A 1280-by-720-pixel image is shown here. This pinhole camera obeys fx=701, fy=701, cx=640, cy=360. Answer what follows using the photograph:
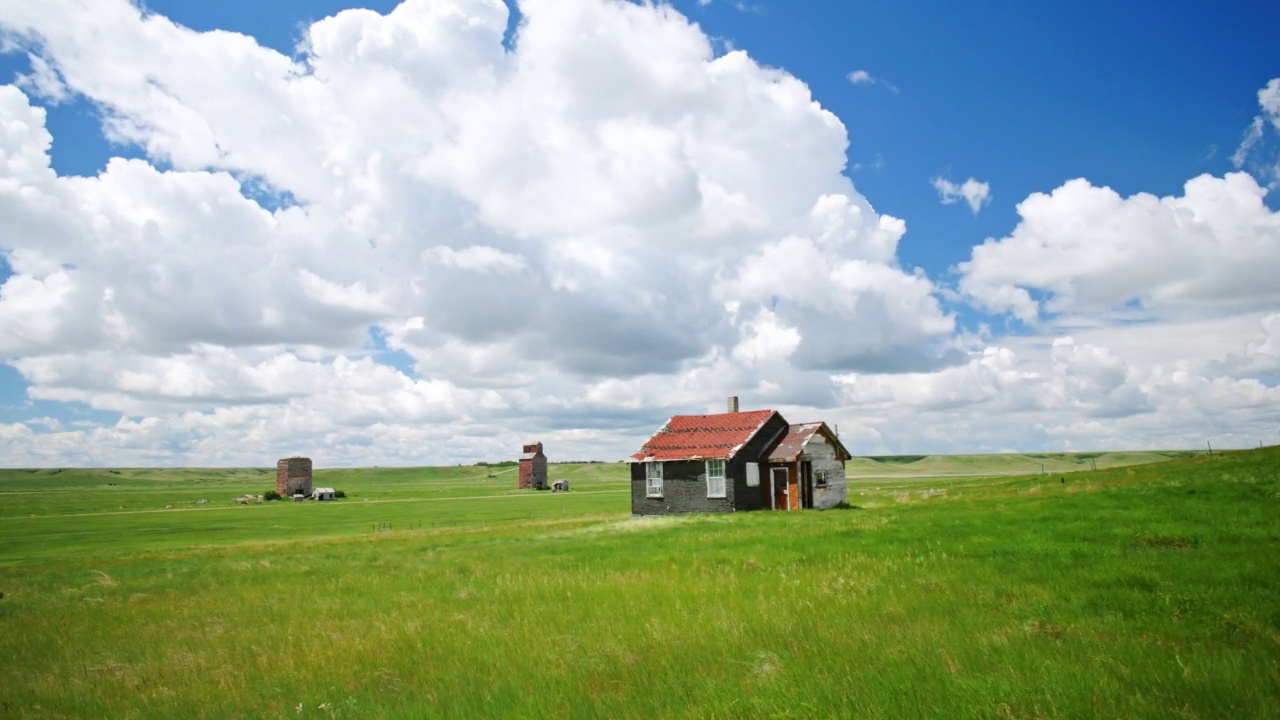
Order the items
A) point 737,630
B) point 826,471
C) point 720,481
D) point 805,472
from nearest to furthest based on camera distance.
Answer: point 737,630 → point 720,481 → point 805,472 → point 826,471

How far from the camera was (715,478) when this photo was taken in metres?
48.4

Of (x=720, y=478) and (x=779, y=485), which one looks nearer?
(x=720, y=478)

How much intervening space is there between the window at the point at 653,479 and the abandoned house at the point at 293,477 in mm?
96870

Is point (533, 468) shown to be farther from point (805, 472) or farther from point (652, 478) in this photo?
point (805, 472)

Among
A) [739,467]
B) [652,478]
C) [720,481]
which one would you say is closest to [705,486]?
[720,481]

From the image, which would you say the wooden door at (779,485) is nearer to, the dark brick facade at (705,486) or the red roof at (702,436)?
the dark brick facade at (705,486)

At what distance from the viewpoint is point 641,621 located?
11.5 metres

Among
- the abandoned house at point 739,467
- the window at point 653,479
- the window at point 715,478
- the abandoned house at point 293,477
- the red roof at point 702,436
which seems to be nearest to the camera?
the window at point 715,478

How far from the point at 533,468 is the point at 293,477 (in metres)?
46.9

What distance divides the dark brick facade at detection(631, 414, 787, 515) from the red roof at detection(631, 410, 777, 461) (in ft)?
1.98

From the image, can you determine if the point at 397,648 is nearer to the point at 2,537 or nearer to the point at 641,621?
the point at 641,621

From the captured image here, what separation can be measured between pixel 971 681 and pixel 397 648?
8353 mm

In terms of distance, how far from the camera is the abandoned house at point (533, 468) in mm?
151625

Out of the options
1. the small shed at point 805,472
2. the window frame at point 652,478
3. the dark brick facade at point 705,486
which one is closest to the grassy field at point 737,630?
the dark brick facade at point 705,486
